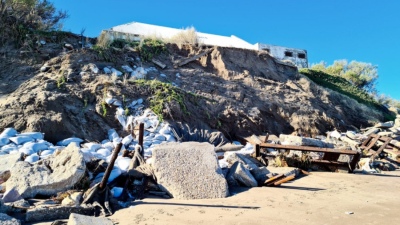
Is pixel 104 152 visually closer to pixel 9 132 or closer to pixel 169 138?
pixel 169 138

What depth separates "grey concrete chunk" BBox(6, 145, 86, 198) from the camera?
5223mm

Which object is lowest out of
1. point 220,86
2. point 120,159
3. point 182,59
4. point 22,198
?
point 22,198

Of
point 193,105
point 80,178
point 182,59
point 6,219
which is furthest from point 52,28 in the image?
point 6,219

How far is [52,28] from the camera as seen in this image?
1292 centimetres

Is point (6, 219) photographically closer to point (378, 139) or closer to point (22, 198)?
point (22, 198)

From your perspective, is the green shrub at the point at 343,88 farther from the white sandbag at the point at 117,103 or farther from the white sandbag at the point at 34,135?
the white sandbag at the point at 34,135

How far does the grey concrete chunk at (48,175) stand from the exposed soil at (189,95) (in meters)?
3.03

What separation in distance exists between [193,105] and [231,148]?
2479 mm

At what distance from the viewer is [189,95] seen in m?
11.7

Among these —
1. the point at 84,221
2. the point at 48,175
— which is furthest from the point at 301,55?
the point at 84,221

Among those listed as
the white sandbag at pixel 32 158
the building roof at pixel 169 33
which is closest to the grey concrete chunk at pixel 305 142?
the white sandbag at pixel 32 158

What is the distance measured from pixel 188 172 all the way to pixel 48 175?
91.1 inches

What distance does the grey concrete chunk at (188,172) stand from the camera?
5641mm

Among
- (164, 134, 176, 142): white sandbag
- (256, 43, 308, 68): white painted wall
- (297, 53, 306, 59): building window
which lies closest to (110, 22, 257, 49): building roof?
(256, 43, 308, 68): white painted wall
